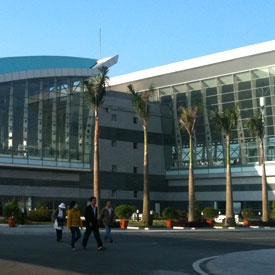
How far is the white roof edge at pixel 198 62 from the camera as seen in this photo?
2302 inches

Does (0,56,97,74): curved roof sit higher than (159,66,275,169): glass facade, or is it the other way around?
(0,56,97,74): curved roof

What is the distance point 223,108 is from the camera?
2611 inches

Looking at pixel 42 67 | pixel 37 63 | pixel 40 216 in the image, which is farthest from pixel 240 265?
pixel 37 63

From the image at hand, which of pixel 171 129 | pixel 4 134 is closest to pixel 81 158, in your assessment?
pixel 4 134

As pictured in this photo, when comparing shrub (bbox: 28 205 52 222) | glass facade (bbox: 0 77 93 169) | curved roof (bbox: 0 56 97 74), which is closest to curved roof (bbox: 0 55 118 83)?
curved roof (bbox: 0 56 97 74)

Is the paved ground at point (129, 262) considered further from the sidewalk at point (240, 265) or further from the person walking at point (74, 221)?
the person walking at point (74, 221)

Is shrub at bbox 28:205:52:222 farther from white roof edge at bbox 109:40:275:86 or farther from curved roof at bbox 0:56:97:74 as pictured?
white roof edge at bbox 109:40:275:86

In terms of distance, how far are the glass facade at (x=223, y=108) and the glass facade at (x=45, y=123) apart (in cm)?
1320

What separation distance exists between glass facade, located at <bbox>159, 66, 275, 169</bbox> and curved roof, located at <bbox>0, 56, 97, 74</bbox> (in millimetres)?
14143

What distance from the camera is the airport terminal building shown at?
56.8 metres

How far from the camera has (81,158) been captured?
61.6 meters

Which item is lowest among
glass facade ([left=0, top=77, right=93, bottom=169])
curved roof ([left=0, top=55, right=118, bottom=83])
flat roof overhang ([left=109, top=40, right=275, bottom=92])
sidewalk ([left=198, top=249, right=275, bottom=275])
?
sidewalk ([left=198, top=249, right=275, bottom=275])

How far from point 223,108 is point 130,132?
11.4 meters

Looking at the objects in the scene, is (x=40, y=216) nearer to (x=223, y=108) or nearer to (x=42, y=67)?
(x=42, y=67)
